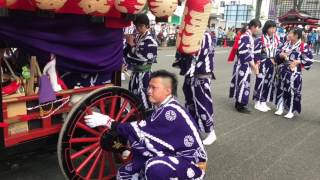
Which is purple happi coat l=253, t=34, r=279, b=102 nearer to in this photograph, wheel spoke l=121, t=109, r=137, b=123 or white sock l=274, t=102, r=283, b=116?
white sock l=274, t=102, r=283, b=116

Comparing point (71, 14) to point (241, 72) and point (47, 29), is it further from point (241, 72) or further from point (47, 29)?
point (241, 72)

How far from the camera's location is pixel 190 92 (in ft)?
16.4

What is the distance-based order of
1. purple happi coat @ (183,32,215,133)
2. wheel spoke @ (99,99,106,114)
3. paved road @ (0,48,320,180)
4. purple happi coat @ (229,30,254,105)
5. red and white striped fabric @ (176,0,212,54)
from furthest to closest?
purple happi coat @ (229,30,254,105) → purple happi coat @ (183,32,215,133) → paved road @ (0,48,320,180) → red and white striped fabric @ (176,0,212,54) → wheel spoke @ (99,99,106,114)

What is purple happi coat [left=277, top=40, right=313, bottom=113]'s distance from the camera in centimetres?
661

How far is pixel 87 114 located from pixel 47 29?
70cm

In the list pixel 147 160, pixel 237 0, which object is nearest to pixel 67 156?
pixel 147 160

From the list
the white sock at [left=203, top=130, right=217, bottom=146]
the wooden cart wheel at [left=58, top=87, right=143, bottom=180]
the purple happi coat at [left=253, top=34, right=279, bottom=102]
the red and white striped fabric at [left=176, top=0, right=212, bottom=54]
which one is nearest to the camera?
the wooden cart wheel at [left=58, top=87, right=143, bottom=180]

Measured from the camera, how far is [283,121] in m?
6.51

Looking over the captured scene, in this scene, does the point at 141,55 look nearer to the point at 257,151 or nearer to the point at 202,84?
the point at 202,84

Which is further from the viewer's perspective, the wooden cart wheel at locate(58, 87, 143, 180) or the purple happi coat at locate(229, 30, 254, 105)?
the purple happi coat at locate(229, 30, 254, 105)

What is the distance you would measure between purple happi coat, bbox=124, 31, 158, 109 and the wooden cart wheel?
1.31 m

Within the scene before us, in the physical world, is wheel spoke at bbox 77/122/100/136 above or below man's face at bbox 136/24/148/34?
below

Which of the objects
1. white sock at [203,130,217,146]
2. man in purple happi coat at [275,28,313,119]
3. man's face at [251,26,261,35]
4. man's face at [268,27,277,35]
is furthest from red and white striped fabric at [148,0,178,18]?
man's face at [268,27,277,35]

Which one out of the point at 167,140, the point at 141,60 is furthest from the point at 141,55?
the point at 167,140
